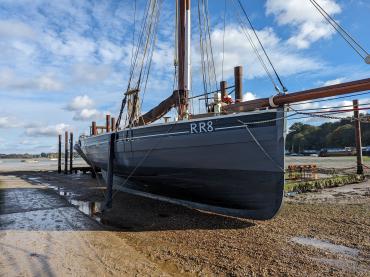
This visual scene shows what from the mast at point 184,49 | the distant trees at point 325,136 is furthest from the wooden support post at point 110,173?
the distant trees at point 325,136

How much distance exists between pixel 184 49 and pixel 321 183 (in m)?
8.62

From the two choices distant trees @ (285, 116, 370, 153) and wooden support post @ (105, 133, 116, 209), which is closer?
wooden support post @ (105, 133, 116, 209)

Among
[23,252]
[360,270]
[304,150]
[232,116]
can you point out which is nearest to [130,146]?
[232,116]

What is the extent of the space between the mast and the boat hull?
86.6 inches

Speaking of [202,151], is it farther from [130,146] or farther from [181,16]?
[181,16]

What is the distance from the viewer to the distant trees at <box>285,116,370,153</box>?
300 ft

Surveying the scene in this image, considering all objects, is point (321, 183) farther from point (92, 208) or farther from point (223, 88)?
point (92, 208)

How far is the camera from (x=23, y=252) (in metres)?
6.68

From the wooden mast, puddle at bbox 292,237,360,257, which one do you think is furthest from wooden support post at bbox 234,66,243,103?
puddle at bbox 292,237,360,257

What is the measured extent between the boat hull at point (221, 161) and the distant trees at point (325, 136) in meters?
86.5

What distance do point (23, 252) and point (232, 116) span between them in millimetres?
5286

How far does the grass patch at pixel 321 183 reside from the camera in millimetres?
14492

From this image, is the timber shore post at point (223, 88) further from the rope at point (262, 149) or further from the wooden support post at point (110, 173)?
the wooden support post at point (110, 173)

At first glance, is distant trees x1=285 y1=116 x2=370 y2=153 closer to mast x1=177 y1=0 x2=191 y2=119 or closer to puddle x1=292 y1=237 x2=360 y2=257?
mast x1=177 y1=0 x2=191 y2=119
